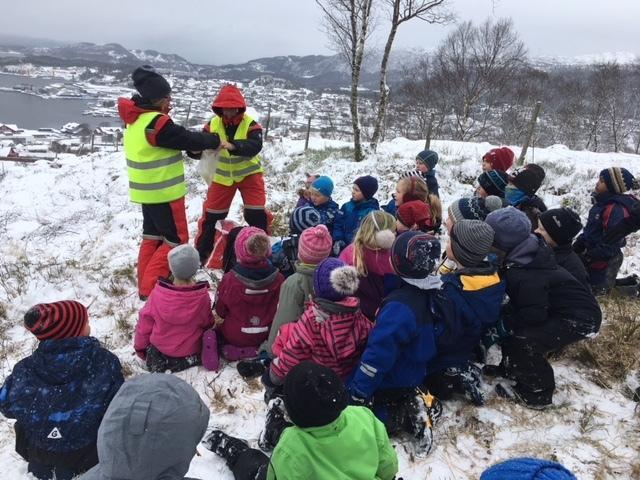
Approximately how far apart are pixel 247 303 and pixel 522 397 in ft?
7.16

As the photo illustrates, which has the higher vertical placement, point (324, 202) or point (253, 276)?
point (324, 202)

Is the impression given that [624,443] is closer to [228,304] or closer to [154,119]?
[228,304]

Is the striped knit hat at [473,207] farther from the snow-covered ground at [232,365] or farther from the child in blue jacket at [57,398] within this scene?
the child in blue jacket at [57,398]

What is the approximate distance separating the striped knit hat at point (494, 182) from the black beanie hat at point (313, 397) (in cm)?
355

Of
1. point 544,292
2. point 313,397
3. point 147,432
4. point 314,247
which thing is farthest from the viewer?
point 314,247

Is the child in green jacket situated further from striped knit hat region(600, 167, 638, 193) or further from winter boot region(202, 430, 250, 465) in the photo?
striped knit hat region(600, 167, 638, 193)

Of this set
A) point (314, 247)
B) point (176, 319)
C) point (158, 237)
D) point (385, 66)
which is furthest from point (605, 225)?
point (385, 66)

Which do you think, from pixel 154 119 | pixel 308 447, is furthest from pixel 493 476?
pixel 154 119

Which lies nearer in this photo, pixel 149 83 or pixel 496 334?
pixel 496 334

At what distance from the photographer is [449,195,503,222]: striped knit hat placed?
3.97 meters

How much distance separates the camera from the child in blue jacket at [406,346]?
7.81ft

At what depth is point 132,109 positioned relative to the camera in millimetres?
3941

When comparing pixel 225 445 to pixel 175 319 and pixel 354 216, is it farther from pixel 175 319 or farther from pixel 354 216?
pixel 354 216

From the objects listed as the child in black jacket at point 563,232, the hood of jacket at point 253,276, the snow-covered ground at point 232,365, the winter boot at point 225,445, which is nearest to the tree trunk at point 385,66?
the snow-covered ground at point 232,365
